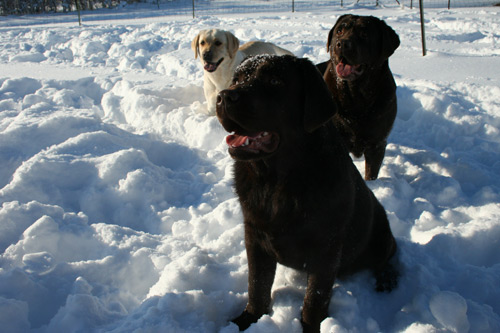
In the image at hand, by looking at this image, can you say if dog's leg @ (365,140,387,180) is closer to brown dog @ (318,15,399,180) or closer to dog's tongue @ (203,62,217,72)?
brown dog @ (318,15,399,180)

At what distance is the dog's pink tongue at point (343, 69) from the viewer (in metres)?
3.44

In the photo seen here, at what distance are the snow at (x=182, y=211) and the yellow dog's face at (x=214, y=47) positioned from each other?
2.23 ft

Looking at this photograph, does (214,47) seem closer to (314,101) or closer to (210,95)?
(210,95)

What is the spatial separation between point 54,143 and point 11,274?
97.6 inches

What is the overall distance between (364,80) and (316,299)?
225 cm

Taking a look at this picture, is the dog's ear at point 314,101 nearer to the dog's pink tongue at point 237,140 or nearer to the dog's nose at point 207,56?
the dog's pink tongue at point 237,140

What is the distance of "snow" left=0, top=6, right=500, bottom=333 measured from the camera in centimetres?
214

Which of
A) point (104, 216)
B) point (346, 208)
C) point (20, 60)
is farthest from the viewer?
point (20, 60)

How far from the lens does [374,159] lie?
3.73 m

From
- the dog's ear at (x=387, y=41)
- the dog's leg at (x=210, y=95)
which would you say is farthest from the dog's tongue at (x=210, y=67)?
the dog's ear at (x=387, y=41)

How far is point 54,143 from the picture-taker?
4.34m

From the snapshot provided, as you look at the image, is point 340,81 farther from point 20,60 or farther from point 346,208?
point 20,60

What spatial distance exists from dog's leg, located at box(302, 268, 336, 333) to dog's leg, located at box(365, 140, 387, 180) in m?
2.00

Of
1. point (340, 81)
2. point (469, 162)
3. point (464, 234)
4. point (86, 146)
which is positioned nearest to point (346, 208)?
point (464, 234)
